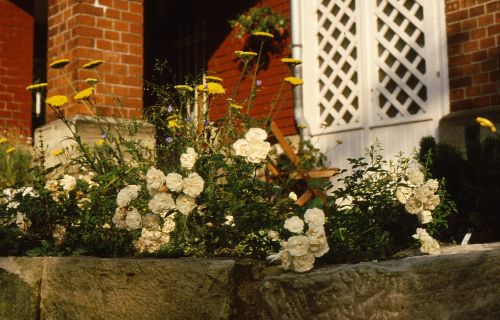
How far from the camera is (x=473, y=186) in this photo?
2918 mm

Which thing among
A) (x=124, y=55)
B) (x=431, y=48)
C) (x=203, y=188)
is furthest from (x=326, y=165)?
(x=203, y=188)

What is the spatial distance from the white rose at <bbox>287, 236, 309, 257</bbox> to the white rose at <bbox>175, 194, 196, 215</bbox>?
59 cm

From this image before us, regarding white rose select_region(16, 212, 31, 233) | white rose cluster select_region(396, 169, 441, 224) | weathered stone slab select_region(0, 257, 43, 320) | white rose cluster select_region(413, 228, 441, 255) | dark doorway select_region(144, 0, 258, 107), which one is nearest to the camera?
white rose cluster select_region(413, 228, 441, 255)

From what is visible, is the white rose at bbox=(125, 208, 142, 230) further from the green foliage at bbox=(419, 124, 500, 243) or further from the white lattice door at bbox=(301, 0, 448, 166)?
the white lattice door at bbox=(301, 0, 448, 166)

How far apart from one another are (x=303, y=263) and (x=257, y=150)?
24.3 inches

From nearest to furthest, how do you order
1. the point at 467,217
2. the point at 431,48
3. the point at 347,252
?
the point at 347,252 < the point at 467,217 < the point at 431,48

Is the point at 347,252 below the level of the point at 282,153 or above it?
below

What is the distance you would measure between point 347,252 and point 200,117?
115cm

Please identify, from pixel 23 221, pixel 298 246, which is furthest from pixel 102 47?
pixel 298 246

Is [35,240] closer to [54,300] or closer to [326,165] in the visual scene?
[54,300]

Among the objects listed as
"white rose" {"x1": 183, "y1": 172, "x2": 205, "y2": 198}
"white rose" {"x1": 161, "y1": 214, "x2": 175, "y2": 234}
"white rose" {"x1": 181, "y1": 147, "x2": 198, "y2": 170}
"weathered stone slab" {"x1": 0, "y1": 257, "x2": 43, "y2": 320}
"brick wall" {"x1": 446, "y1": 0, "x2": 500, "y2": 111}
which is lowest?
"weathered stone slab" {"x1": 0, "y1": 257, "x2": 43, "y2": 320}

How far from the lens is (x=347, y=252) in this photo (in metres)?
2.22

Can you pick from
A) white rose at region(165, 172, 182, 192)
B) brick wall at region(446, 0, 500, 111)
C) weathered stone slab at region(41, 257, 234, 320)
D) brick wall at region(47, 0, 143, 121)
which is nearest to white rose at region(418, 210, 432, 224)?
weathered stone slab at region(41, 257, 234, 320)

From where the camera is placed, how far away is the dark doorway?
816 cm
